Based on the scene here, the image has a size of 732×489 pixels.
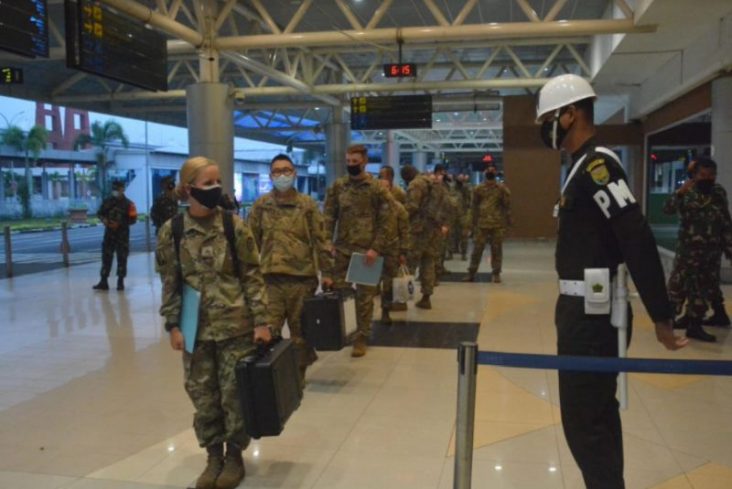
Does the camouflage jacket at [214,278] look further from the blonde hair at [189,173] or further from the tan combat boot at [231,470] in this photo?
the tan combat boot at [231,470]

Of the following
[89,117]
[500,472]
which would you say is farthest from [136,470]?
[89,117]

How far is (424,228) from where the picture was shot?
8602mm

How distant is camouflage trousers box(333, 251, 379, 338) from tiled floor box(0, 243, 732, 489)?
303 mm

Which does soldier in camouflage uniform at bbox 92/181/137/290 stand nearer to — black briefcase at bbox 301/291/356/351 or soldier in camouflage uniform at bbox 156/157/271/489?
black briefcase at bbox 301/291/356/351

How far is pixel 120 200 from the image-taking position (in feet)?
33.8

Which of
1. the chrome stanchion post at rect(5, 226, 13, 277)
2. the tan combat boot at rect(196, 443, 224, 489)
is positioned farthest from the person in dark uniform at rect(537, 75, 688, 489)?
the chrome stanchion post at rect(5, 226, 13, 277)

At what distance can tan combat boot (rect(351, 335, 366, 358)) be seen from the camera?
6.04 m

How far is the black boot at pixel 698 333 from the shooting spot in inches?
252

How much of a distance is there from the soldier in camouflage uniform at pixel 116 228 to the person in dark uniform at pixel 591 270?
28.8 feet

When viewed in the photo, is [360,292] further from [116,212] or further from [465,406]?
[116,212]

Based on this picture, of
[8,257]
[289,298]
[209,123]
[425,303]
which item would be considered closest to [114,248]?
[209,123]

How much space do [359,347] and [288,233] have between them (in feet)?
5.59

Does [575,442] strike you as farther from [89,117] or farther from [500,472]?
[89,117]

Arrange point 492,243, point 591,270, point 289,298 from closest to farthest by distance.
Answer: point 591,270 → point 289,298 → point 492,243
